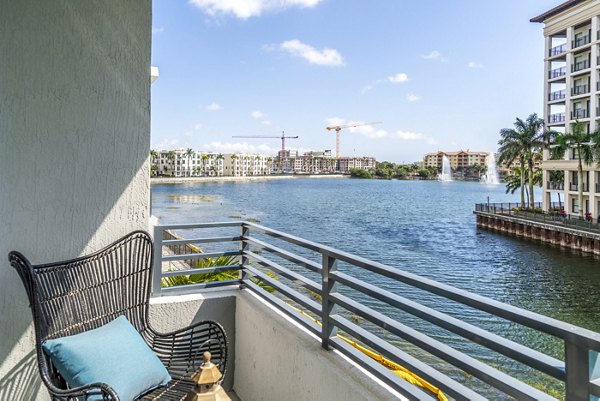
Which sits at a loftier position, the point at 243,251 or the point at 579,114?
the point at 579,114

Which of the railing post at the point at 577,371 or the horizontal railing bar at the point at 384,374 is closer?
the railing post at the point at 577,371

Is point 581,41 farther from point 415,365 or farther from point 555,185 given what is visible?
point 415,365

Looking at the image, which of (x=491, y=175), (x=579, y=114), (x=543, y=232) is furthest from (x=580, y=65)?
(x=491, y=175)

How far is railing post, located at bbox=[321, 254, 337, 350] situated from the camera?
2.16 meters

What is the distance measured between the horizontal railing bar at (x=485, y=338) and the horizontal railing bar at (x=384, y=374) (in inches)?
11.3

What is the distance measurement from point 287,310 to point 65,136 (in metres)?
1.62

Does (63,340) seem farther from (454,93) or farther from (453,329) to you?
(454,93)

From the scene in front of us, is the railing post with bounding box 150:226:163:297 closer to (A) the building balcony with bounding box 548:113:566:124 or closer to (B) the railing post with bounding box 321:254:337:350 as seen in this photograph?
(B) the railing post with bounding box 321:254:337:350

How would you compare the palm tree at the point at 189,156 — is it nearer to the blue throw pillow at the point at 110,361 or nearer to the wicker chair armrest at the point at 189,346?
the wicker chair armrest at the point at 189,346

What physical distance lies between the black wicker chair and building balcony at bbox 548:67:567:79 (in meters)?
38.5

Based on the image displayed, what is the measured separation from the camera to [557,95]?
1337 inches

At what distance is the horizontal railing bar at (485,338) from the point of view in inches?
45.1

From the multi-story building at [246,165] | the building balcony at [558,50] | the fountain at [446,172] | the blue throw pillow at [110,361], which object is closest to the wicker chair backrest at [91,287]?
the blue throw pillow at [110,361]

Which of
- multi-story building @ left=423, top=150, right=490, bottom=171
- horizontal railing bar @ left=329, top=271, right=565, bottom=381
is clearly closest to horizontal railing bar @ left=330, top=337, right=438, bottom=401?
horizontal railing bar @ left=329, top=271, right=565, bottom=381
